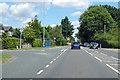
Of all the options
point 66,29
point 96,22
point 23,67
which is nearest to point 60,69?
point 23,67

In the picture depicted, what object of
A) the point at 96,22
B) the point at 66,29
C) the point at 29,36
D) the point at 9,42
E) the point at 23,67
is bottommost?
the point at 23,67

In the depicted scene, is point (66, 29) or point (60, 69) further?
point (66, 29)

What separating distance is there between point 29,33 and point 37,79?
123 feet

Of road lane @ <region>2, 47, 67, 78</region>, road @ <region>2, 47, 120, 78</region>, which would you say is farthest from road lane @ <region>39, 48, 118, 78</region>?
road lane @ <region>2, 47, 67, 78</region>

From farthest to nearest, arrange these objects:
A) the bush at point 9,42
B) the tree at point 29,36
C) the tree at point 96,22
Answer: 1. the tree at point 96,22
2. the tree at point 29,36
3. the bush at point 9,42

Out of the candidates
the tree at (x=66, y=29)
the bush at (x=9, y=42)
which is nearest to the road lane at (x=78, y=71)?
the bush at (x=9, y=42)

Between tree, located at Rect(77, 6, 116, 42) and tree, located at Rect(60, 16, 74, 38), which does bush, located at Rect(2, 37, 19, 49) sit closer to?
tree, located at Rect(77, 6, 116, 42)

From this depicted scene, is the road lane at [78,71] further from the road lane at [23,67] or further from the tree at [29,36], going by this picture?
the tree at [29,36]

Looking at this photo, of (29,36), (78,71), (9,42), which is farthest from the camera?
(29,36)

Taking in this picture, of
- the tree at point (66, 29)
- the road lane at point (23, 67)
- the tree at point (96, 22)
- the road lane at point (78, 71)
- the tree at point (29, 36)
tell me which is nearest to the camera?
the road lane at point (78, 71)

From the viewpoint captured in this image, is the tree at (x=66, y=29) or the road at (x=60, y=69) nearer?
the road at (x=60, y=69)

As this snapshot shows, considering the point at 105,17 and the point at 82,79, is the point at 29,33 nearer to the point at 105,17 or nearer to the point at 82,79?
the point at 105,17

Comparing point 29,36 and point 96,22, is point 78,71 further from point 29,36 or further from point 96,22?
point 96,22

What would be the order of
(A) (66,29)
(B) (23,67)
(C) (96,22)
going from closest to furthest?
1. (B) (23,67)
2. (C) (96,22)
3. (A) (66,29)
